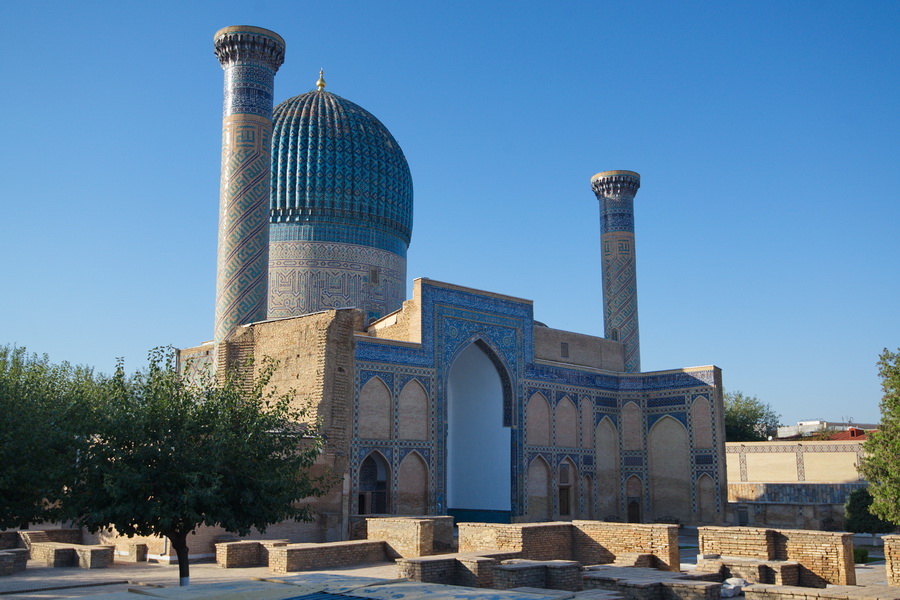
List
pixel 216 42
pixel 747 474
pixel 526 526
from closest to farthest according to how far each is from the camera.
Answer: pixel 526 526 < pixel 216 42 < pixel 747 474

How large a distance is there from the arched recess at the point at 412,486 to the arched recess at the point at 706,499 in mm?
6728

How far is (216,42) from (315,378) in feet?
25.6

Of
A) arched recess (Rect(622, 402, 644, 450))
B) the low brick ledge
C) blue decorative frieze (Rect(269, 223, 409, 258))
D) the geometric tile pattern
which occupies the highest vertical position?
blue decorative frieze (Rect(269, 223, 409, 258))

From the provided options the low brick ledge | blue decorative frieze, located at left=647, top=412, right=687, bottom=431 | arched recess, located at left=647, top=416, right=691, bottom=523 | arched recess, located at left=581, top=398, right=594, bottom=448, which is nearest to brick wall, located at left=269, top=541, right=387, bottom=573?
the low brick ledge

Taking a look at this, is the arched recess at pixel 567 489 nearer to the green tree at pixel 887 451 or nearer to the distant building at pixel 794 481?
the distant building at pixel 794 481

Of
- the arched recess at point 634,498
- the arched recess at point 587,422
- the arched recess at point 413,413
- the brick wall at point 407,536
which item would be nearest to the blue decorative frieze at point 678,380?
the arched recess at point 587,422

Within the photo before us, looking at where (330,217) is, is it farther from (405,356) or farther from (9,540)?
(9,540)

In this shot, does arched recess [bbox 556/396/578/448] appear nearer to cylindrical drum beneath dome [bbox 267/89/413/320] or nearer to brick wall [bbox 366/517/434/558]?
cylindrical drum beneath dome [bbox 267/89/413/320]

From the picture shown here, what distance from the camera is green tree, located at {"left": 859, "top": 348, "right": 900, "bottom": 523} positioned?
37.0 ft

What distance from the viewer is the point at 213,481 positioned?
8516 millimetres

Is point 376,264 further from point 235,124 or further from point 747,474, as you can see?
point 747,474

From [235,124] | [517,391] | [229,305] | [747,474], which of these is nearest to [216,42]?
[235,124]

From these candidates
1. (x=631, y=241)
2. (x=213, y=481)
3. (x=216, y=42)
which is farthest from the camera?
(x=631, y=241)

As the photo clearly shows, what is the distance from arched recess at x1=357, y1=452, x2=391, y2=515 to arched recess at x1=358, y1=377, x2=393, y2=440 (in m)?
0.41
